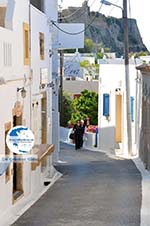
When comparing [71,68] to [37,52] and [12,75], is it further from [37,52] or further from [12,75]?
[12,75]

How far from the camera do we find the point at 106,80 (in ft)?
121

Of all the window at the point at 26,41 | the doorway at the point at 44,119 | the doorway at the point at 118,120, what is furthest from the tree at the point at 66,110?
the window at the point at 26,41

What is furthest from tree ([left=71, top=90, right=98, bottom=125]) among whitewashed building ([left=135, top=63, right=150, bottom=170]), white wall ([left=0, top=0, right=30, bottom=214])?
white wall ([left=0, top=0, right=30, bottom=214])

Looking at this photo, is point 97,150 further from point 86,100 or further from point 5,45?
point 5,45

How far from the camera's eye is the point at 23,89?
54.0 ft

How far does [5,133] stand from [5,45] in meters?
1.81

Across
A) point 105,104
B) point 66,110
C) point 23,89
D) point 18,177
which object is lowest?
point 66,110

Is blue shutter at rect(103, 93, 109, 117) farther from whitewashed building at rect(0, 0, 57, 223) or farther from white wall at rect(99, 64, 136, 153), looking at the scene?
whitewashed building at rect(0, 0, 57, 223)

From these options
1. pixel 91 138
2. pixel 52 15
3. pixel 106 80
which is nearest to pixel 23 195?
pixel 52 15

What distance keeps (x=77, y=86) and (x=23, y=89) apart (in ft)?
160

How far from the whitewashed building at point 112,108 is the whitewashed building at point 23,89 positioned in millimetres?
12191

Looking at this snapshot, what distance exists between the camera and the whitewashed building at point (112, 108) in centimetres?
3500

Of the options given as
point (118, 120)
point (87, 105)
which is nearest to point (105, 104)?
point (118, 120)

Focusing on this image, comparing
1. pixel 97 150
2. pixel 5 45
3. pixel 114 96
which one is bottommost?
pixel 97 150
